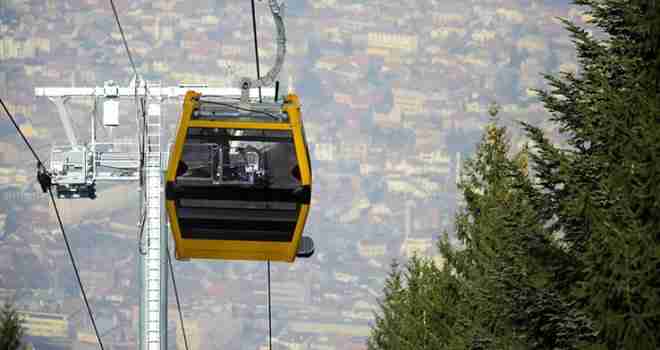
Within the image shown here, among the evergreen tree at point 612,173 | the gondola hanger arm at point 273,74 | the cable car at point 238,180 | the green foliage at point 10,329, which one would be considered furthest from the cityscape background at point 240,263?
the evergreen tree at point 612,173

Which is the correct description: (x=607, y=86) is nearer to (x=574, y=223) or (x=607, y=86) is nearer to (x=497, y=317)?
(x=574, y=223)

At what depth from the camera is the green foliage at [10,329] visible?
1591 cm

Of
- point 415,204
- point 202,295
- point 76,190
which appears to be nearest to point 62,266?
point 202,295

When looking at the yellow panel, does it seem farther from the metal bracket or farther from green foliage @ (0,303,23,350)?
the metal bracket

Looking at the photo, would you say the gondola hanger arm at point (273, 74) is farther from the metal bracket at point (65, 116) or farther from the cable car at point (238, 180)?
the metal bracket at point (65, 116)

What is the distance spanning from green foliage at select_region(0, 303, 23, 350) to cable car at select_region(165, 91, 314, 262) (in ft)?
6.71

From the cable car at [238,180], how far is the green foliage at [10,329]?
2044 millimetres

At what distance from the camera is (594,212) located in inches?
455

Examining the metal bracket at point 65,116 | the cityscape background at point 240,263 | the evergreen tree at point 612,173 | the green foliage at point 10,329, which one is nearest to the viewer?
the evergreen tree at point 612,173

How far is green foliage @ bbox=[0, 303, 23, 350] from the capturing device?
1591cm

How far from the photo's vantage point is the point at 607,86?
39.2 ft

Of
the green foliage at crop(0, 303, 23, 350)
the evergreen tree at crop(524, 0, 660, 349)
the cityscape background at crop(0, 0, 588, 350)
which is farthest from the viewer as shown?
the cityscape background at crop(0, 0, 588, 350)

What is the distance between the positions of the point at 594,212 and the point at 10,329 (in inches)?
277

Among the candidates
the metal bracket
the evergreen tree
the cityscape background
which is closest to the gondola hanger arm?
the evergreen tree
